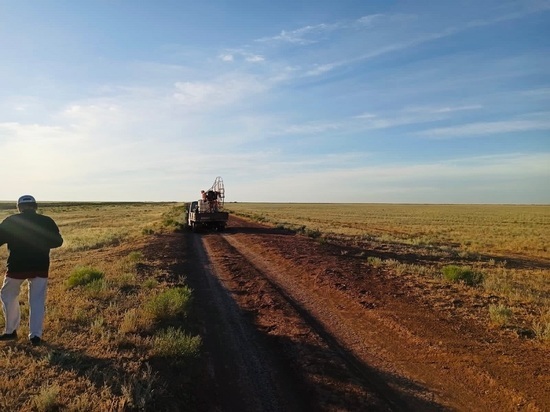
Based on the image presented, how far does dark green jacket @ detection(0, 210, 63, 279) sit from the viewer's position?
20.3ft

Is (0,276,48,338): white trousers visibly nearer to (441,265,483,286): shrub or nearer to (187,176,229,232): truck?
(441,265,483,286): shrub

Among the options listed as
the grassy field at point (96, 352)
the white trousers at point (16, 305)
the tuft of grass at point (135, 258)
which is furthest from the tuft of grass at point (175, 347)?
the tuft of grass at point (135, 258)

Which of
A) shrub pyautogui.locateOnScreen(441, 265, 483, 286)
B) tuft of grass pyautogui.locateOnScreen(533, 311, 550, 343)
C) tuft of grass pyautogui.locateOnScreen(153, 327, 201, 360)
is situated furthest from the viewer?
shrub pyautogui.locateOnScreen(441, 265, 483, 286)

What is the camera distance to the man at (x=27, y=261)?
20.3 feet

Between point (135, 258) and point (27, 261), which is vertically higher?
point (27, 261)

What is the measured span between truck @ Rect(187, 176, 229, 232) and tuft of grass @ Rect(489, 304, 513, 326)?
25.1m

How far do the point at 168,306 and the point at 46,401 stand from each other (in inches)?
152

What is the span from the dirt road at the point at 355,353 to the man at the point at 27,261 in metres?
2.70

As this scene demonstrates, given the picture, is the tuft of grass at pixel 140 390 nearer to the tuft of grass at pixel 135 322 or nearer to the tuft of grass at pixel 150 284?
the tuft of grass at pixel 135 322

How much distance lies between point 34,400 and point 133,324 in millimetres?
2645

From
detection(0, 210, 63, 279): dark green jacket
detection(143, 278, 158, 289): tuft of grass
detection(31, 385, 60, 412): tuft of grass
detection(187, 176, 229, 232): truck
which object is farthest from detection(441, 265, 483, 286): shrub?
detection(187, 176, 229, 232): truck

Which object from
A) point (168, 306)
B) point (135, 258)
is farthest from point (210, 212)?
point (168, 306)

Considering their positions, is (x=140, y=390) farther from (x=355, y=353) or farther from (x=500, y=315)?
(x=500, y=315)

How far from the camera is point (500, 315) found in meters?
8.48
